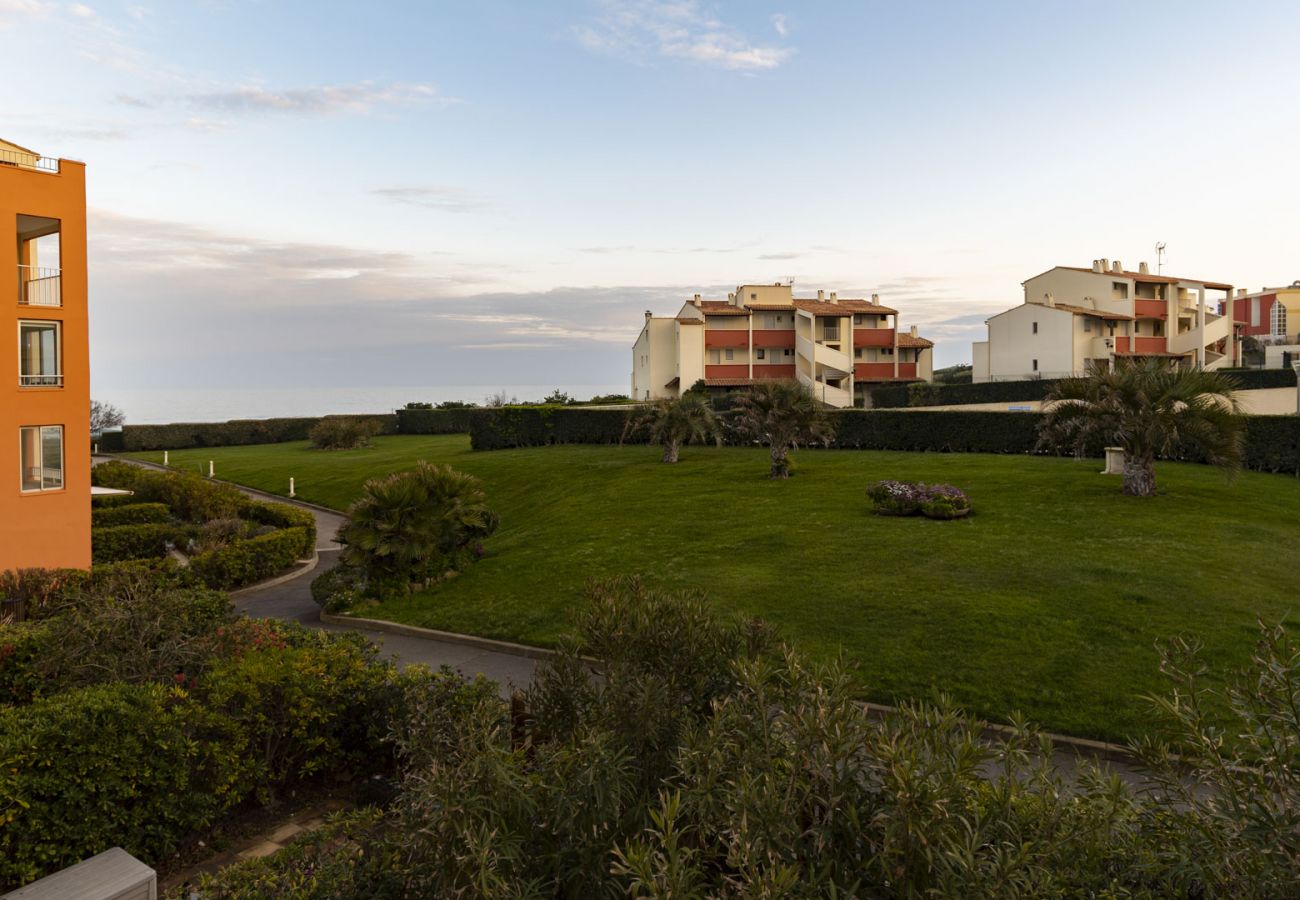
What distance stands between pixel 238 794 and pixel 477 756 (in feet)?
15.9

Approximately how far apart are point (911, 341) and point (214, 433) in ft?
181

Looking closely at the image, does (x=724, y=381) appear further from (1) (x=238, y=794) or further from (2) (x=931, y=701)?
(1) (x=238, y=794)

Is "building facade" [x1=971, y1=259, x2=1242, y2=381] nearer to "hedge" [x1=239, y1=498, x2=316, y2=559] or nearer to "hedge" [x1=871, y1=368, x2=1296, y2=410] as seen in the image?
"hedge" [x1=871, y1=368, x2=1296, y2=410]

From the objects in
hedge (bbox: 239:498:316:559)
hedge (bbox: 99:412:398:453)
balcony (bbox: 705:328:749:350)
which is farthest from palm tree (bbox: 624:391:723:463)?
hedge (bbox: 99:412:398:453)

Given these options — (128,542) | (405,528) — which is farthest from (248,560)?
(405,528)

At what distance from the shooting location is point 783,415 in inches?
968

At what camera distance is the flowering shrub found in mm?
18109

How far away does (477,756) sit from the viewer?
3801mm

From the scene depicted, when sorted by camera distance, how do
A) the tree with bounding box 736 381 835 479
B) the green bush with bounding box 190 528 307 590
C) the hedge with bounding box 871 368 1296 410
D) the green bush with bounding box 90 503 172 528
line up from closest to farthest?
1. the green bush with bounding box 190 528 307 590
2. the green bush with bounding box 90 503 172 528
3. the tree with bounding box 736 381 835 479
4. the hedge with bounding box 871 368 1296 410

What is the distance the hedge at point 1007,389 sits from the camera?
42.3m

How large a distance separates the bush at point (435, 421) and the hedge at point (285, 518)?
31506 mm

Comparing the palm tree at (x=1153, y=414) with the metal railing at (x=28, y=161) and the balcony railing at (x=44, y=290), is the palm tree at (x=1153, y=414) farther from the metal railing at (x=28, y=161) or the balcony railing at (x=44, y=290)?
the metal railing at (x=28, y=161)

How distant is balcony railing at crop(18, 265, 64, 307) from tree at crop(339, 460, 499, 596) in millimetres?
10718

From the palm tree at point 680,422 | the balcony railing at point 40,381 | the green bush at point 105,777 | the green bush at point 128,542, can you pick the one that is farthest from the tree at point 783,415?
the green bush at point 105,777
